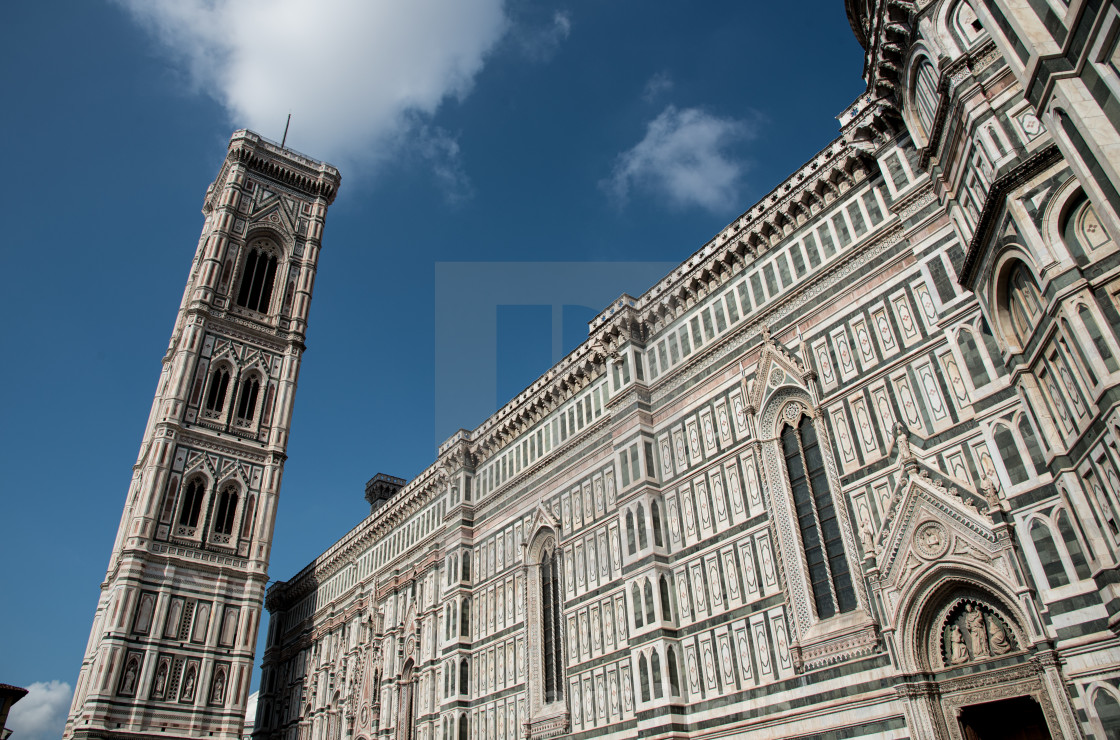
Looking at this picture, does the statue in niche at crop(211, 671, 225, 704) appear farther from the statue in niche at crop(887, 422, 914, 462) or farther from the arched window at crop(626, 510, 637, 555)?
the statue in niche at crop(887, 422, 914, 462)

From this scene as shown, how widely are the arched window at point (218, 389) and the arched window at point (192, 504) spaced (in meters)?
4.22

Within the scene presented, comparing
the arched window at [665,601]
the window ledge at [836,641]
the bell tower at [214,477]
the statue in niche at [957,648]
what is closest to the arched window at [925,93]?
the statue in niche at [957,648]

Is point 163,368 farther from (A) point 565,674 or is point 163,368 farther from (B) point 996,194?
(B) point 996,194

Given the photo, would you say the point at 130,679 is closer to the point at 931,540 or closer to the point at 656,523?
the point at 656,523

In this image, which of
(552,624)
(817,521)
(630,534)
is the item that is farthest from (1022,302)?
(552,624)

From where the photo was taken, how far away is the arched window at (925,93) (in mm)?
14898

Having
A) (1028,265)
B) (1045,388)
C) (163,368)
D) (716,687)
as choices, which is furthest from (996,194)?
(163,368)

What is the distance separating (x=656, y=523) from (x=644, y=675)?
12.5 ft

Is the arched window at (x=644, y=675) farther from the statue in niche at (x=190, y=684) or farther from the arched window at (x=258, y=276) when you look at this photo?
the arched window at (x=258, y=276)

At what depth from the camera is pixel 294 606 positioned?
142ft

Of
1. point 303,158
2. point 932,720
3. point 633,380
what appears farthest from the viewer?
point 303,158

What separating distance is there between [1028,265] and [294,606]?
4119cm

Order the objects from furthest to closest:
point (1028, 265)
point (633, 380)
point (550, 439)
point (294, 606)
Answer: point (294, 606) → point (550, 439) → point (633, 380) → point (1028, 265)

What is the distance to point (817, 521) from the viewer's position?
54.6 ft
